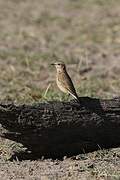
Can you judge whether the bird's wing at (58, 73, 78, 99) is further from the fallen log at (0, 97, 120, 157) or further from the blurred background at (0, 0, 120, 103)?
the blurred background at (0, 0, 120, 103)

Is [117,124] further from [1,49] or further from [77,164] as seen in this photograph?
[1,49]

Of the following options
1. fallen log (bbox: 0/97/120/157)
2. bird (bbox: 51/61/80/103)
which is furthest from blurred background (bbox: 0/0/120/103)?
fallen log (bbox: 0/97/120/157)

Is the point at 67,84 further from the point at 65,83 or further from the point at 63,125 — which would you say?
the point at 63,125

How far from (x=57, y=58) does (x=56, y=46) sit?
1179mm

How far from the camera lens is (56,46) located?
12.6 m

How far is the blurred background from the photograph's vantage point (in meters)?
9.71

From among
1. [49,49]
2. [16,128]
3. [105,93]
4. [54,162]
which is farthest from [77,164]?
[49,49]

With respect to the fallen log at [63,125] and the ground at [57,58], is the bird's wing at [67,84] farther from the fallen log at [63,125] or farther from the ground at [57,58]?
the ground at [57,58]

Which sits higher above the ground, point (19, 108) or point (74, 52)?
point (74, 52)

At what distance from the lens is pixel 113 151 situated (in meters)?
6.51

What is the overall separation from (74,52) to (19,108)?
6.15 m

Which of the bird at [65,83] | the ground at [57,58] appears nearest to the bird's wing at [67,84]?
the bird at [65,83]

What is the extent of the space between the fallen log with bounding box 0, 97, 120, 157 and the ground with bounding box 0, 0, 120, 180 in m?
0.11

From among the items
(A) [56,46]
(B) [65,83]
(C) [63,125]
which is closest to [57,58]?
(A) [56,46]
